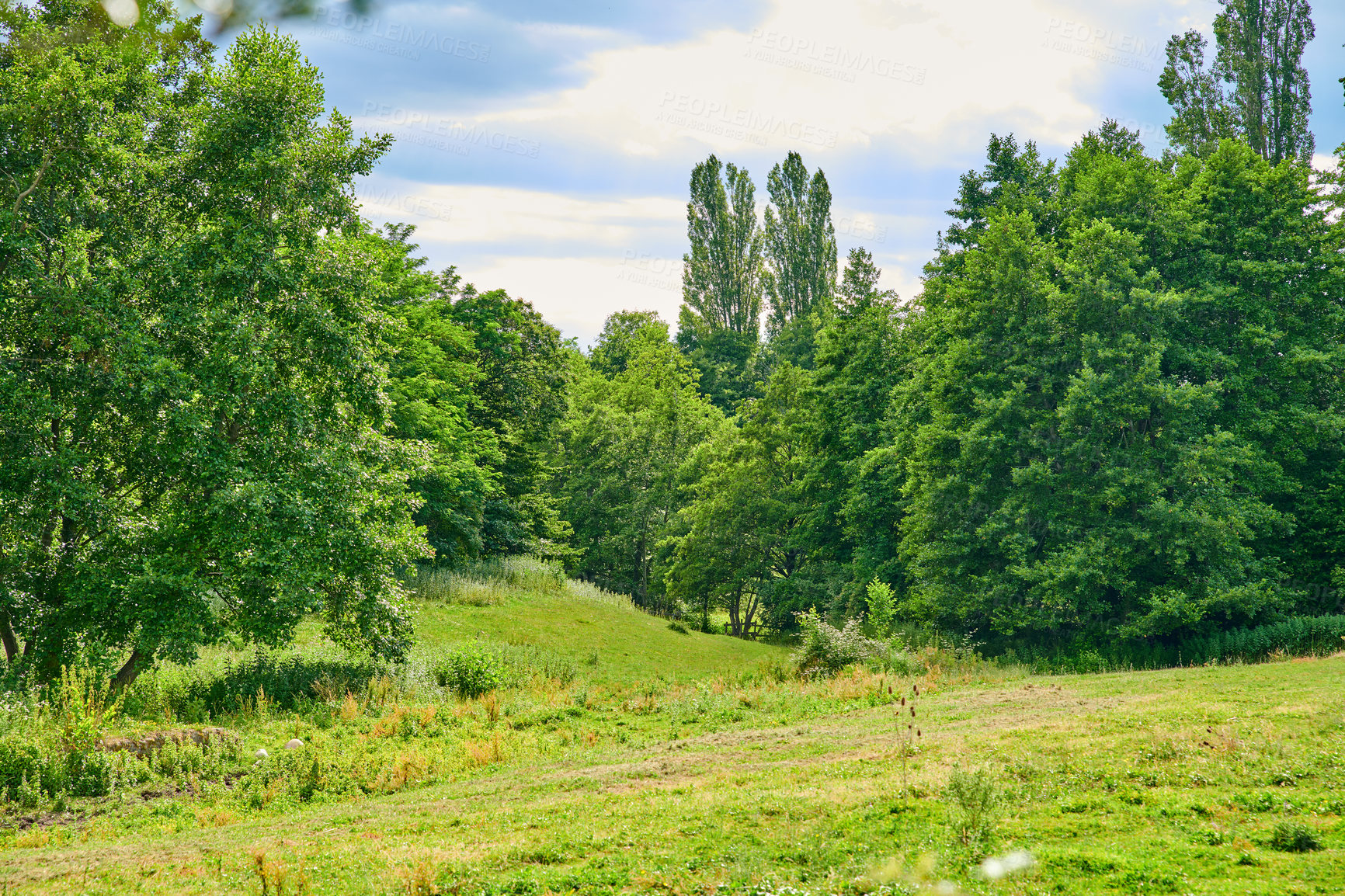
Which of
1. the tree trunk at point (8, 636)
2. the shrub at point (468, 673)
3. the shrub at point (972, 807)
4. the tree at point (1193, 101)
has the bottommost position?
the shrub at point (468, 673)

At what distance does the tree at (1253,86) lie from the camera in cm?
3878

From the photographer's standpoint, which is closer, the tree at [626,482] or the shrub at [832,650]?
the shrub at [832,650]

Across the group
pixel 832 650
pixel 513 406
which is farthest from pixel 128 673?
pixel 513 406

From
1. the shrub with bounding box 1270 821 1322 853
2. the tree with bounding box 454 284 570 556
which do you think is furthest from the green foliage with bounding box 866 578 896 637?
the tree with bounding box 454 284 570 556

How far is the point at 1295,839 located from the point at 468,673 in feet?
56.7

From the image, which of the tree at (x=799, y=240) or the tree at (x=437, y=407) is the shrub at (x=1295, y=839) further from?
the tree at (x=799, y=240)

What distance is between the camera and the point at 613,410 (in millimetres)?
60094

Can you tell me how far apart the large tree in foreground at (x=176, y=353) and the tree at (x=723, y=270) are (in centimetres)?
6474

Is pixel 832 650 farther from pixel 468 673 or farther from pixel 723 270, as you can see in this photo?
pixel 723 270

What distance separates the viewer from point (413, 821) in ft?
33.3

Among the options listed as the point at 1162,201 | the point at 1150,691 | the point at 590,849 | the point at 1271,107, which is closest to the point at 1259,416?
the point at 1162,201

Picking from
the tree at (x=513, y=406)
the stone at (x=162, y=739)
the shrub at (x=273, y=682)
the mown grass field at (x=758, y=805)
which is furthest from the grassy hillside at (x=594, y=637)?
the stone at (x=162, y=739)

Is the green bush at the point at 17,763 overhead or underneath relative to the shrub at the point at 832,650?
overhead

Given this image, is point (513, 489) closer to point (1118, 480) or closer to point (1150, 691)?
point (1118, 480)
